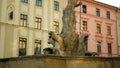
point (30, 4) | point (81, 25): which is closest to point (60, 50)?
point (30, 4)

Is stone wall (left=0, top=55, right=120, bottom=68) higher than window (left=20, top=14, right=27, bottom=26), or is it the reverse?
window (left=20, top=14, right=27, bottom=26)

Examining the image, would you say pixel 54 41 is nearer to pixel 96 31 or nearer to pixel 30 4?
pixel 30 4

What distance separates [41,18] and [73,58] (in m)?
21.3

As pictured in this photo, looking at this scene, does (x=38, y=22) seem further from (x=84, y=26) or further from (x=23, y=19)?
(x=84, y=26)

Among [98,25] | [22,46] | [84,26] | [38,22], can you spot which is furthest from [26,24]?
[98,25]

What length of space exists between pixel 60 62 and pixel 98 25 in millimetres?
29284

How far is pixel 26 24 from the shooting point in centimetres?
2875

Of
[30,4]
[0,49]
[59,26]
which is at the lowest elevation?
[0,49]

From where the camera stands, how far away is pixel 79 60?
937 cm

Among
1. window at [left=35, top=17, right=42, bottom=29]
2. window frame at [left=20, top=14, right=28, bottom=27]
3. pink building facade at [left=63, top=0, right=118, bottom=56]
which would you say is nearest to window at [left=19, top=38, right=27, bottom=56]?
window frame at [left=20, top=14, right=28, bottom=27]

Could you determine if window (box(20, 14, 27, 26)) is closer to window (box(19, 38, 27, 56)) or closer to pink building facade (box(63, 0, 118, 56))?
window (box(19, 38, 27, 56))

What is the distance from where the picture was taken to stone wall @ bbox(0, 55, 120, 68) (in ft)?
28.6

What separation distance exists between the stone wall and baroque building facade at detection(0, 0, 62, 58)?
16583 mm

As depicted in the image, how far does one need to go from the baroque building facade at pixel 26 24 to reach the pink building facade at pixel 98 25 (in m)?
3.53
